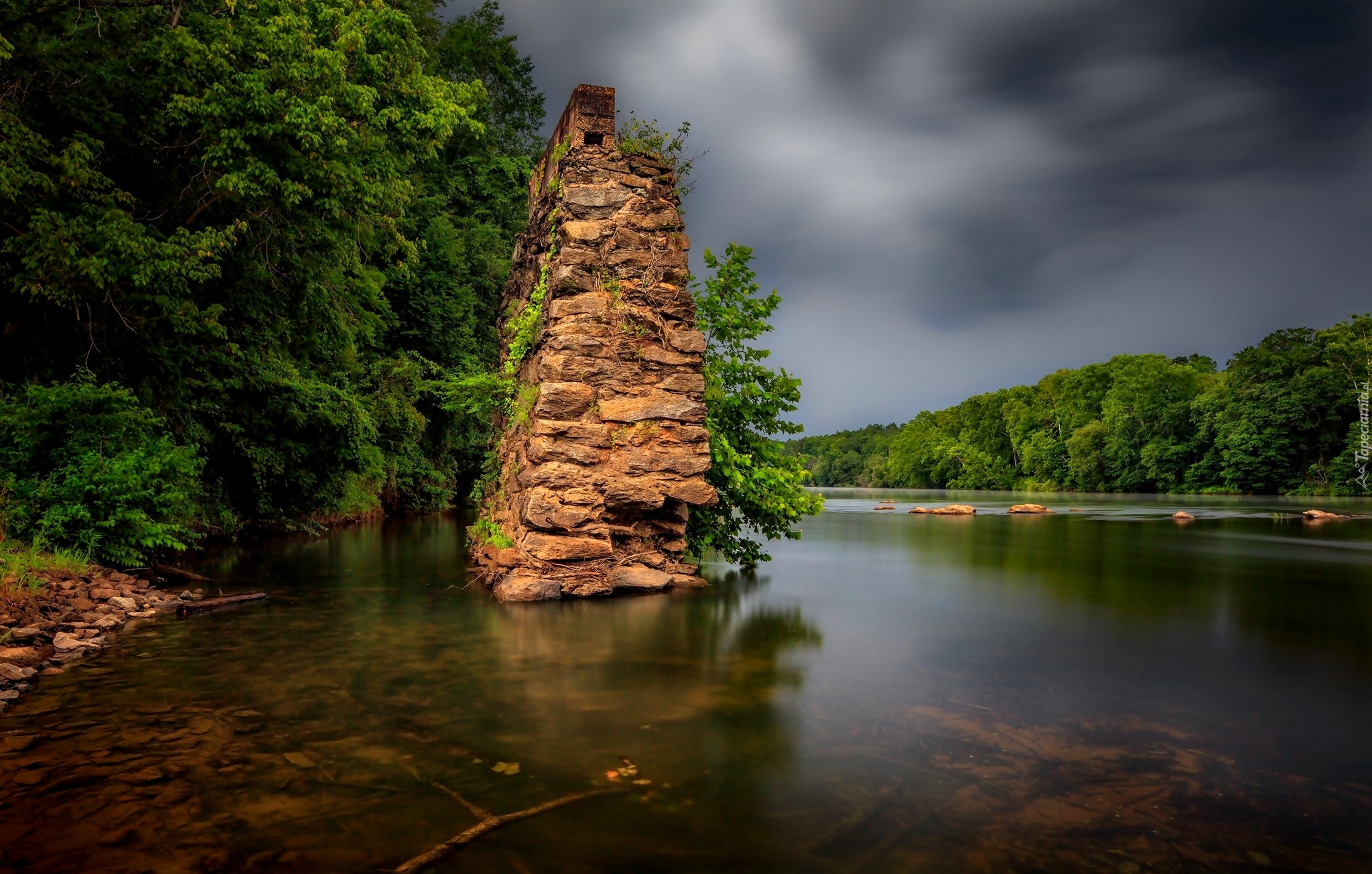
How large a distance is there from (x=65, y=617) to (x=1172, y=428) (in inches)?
2989

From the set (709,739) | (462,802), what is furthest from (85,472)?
(709,739)

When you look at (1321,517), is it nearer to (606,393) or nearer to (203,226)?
(606,393)

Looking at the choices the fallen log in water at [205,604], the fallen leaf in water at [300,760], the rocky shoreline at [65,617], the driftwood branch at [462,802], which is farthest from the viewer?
the fallen log in water at [205,604]

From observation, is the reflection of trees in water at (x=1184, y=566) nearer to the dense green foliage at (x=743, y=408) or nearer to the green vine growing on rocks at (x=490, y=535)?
the dense green foliage at (x=743, y=408)

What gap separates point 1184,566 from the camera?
1309cm

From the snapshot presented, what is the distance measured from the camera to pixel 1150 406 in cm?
6644

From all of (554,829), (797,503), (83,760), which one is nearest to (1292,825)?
(554,829)

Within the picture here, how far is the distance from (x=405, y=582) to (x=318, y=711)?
5779 mm

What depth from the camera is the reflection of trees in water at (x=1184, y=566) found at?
8258 mm

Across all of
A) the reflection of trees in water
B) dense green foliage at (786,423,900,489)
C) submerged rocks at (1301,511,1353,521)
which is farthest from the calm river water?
dense green foliage at (786,423,900,489)

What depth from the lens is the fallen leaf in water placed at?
3566mm

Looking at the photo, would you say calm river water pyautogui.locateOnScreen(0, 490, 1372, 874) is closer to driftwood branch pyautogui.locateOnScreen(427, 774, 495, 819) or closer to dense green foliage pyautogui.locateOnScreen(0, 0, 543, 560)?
driftwood branch pyautogui.locateOnScreen(427, 774, 495, 819)

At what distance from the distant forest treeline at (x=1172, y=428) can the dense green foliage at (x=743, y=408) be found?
57.1m

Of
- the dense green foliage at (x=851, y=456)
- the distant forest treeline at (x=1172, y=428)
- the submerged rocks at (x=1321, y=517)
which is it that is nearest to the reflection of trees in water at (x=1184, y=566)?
the submerged rocks at (x=1321, y=517)
